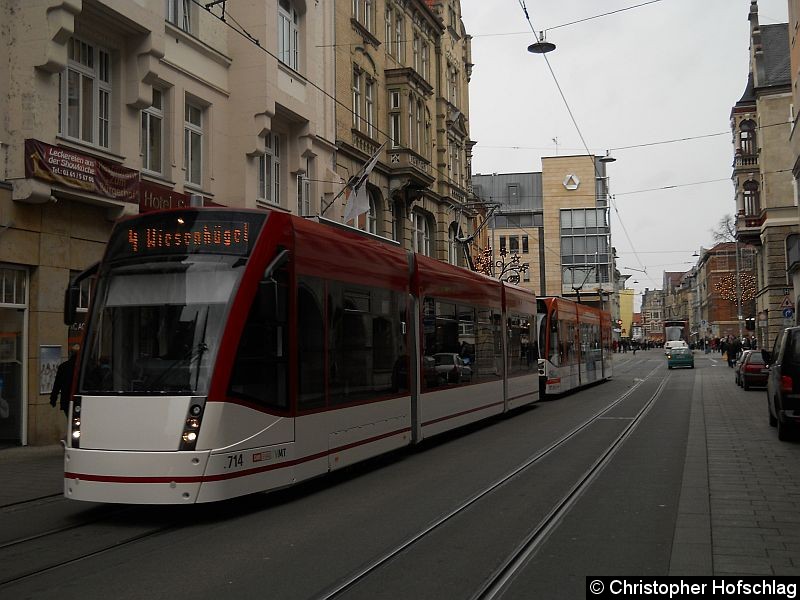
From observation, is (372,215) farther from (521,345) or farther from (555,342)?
(521,345)

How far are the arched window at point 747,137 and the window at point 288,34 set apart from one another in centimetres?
4582

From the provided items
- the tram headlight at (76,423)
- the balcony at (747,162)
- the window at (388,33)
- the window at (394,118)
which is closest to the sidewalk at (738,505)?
the tram headlight at (76,423)

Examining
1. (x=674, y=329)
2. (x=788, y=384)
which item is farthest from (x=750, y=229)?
(x=788, y=384)

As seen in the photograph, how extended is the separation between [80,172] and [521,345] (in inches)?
445

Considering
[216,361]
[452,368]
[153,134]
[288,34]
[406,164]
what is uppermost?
[288,34]

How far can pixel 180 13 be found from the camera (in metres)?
19.4

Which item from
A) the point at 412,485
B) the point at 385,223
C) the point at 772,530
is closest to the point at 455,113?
the point at 385,223

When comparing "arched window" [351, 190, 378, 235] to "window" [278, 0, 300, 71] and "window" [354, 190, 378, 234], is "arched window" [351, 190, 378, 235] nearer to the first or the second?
"window" [354, 190, 378, 234]

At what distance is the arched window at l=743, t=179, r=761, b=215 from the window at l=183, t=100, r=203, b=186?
1887 inches

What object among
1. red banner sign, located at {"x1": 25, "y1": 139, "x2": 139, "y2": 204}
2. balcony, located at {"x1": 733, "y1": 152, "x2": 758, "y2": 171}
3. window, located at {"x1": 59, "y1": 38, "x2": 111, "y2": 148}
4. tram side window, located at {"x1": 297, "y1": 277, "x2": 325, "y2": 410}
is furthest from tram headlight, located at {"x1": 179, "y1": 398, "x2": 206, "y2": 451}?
balcony, located at {"x1": 733, "y1": 152, "x2": 758, "y2": 171}

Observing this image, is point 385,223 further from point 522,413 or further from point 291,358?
point 291,358

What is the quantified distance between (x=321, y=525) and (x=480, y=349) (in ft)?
32.1

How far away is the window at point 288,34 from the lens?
77.0 ft

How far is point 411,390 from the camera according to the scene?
13578 mm
